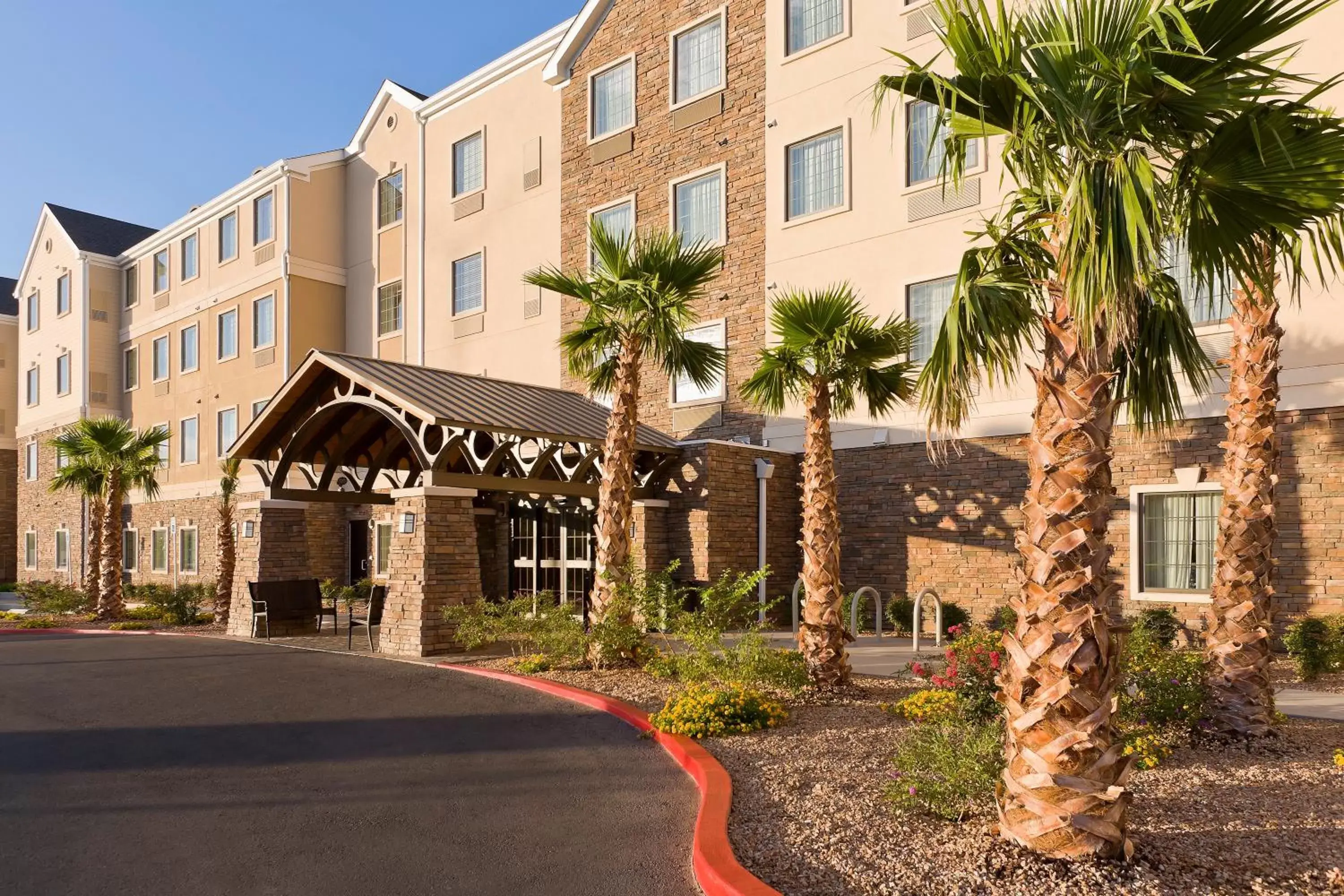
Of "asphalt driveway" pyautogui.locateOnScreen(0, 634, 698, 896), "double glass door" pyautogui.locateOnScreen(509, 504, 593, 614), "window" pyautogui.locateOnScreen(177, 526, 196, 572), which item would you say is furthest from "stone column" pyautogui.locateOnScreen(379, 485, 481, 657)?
"window" pyautogui.locateOnScreen(177, 526, 196, 572)

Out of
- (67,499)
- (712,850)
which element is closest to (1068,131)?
(712,850)

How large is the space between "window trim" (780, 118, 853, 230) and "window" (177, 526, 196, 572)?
21925mm

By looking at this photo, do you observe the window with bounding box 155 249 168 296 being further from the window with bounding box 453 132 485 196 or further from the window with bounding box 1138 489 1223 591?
the window with bounding box 1138 489 1223 591

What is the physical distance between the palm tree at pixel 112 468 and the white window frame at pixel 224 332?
6.98 metres

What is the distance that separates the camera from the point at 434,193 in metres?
26.4

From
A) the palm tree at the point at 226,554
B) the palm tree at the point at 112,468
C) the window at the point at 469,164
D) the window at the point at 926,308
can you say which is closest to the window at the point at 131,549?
the palm tree at the point at 112,468

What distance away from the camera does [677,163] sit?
823 inches

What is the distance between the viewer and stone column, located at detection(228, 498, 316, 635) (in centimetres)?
1845

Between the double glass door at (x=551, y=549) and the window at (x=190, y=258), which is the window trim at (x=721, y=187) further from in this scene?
the window at (x=190, y=258)

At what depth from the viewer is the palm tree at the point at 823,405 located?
1062 cm

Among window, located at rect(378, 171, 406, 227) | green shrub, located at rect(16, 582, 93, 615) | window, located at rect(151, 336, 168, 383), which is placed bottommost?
green shrub, located at rect(16, 582, 93, 615)

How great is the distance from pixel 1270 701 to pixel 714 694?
182 inches

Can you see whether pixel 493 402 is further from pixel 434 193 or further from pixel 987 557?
pixel 434 193

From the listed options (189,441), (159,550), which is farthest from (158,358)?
(159,550)
